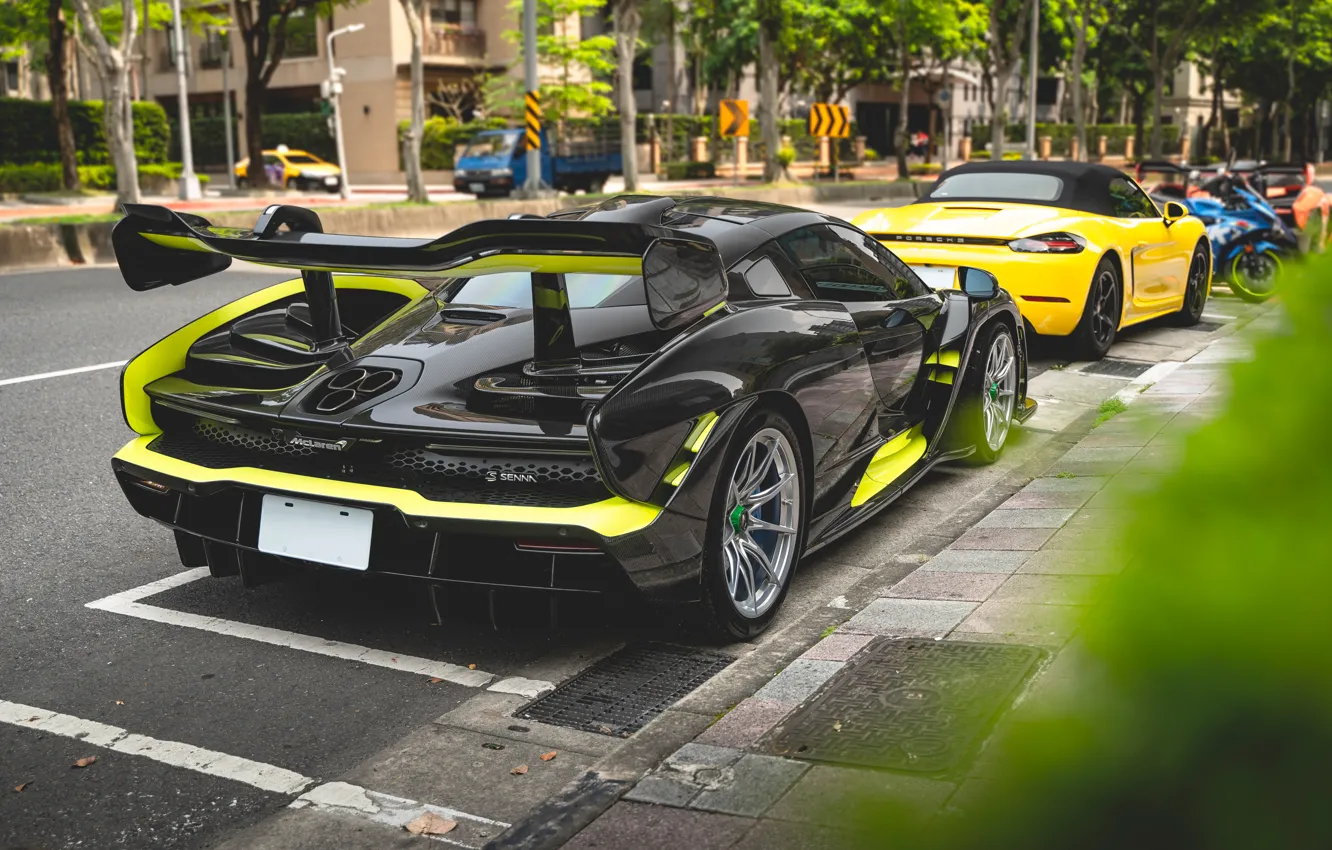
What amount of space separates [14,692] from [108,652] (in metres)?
0.36

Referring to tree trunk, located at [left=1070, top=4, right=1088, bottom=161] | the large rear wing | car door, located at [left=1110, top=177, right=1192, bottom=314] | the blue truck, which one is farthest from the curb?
tree trunk, located at [left=1070, top=4, right=1088, bottom=161]

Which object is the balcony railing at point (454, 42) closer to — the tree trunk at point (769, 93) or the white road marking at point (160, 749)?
the tree trunk at point (769, 93)

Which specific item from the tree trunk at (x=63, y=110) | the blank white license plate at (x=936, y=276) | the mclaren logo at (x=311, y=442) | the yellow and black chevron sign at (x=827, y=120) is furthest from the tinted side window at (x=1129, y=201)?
the tree trunk at (x=63, y=110)

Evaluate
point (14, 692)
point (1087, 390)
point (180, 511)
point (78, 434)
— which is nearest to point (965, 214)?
point (1087, 390)

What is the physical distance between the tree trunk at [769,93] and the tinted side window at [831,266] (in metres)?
31.0

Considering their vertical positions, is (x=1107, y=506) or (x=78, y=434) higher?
(x=1107, y=506)

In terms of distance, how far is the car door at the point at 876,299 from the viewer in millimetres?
5219

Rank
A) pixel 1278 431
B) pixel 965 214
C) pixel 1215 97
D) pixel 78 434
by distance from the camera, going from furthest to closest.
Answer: pixel 1215 97 → pixel 965 214 → pixel 78 434 → pixel 1278 431

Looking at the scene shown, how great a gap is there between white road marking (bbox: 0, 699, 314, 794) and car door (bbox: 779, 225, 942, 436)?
259 cm

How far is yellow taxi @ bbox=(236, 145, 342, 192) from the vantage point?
43.3m

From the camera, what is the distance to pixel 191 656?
4.29 m

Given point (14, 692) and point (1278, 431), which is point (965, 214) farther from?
point (1278, 431)

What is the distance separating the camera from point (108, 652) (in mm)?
4320

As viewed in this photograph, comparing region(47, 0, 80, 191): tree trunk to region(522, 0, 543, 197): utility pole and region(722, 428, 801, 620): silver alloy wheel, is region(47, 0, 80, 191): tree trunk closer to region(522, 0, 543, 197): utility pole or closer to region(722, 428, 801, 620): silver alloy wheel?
region(522, 0, 543, 197): utility pole
